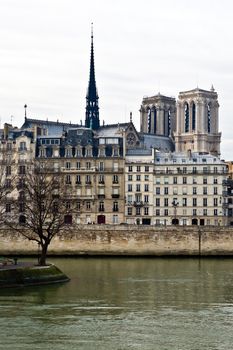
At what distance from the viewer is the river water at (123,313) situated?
33500mm

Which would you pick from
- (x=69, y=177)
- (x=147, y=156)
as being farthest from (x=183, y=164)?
(x=69, y=177)

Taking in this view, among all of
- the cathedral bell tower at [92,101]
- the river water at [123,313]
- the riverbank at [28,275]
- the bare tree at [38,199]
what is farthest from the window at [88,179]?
the riverbank at [28,275]

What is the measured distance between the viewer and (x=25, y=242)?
8306 cm

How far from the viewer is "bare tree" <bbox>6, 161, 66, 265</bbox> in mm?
70938

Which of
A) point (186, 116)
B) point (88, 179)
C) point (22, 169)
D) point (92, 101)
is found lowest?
point (88, 179)

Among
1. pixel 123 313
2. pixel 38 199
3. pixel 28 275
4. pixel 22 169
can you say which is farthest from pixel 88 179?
pixel 123 313

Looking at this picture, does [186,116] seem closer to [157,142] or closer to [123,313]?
[157,142]

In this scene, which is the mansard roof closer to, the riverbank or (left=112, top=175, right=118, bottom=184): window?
(left=112, top=175, right=118, bottom=184): window

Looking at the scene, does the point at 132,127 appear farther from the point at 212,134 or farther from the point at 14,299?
the point at 14,299

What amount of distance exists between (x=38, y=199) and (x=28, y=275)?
54.6 feet

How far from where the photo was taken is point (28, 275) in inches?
1997

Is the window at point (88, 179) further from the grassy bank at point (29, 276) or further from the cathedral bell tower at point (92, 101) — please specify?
the grassy bank at point (29, 276)

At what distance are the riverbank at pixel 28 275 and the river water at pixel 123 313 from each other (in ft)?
3.07

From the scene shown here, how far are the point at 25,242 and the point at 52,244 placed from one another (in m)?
2.76
